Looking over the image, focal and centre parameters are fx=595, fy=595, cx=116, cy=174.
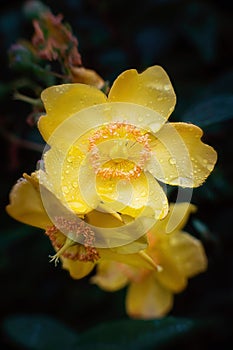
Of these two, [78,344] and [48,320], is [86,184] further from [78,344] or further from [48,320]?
[48,320]

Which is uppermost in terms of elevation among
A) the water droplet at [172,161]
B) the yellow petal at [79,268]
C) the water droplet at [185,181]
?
the water droplet at [172,161]

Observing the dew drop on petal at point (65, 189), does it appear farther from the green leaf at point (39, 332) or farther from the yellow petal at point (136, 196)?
the green leaf at point (39, 332)

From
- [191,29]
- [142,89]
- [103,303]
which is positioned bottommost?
[103,303]

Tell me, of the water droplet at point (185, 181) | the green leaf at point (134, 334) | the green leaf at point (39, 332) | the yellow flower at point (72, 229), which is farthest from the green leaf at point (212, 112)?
the green leaf at point (39, 332)

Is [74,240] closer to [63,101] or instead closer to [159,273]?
[63,101]

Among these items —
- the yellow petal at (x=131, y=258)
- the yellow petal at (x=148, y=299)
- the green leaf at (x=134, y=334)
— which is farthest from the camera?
the yellow petal at (x=148, y=299)

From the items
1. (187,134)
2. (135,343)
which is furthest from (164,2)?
(135,343)

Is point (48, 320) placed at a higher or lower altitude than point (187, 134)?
lower
